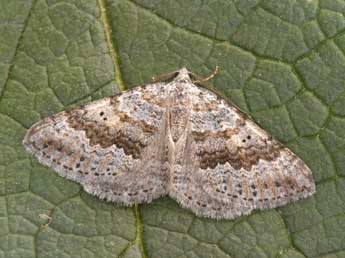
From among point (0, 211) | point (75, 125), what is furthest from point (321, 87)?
point (0, 211)

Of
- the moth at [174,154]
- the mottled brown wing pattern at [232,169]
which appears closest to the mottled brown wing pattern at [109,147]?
the moth at [174,154]

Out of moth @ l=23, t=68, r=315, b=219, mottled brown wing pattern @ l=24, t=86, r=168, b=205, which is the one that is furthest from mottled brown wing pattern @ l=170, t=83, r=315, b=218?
mottled brown wing pattern @ l=24, t=86, r=168, b=205

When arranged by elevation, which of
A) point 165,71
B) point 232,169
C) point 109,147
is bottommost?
point 232,169

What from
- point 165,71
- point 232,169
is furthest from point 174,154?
point 165,71

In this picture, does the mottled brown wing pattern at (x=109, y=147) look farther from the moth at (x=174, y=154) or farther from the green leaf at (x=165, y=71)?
the green leaf at (x=165, y=71)

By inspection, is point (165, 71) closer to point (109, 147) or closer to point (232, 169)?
point (109, 147)

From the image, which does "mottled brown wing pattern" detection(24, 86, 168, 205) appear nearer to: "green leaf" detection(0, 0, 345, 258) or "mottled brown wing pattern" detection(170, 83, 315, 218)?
"green leaf" detection(0, 0, 345, 258)

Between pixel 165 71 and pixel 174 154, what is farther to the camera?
pixel 165 71
